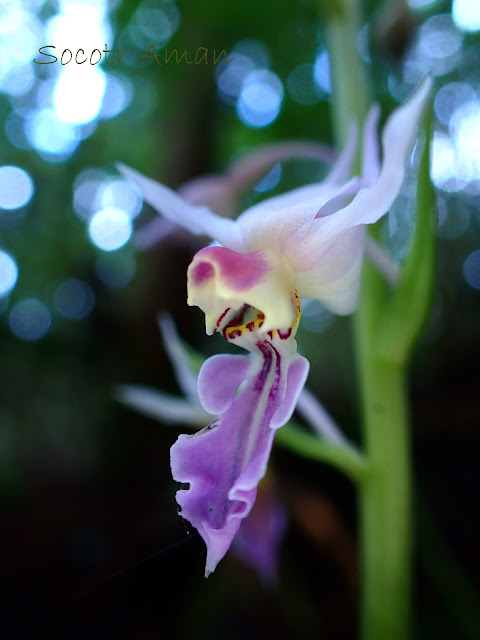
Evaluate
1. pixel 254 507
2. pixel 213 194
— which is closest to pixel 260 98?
pixel 213 194

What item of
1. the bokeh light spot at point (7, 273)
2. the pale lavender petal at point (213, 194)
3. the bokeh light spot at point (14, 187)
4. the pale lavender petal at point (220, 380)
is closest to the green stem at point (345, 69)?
the pale lavender petal at point (213, 194)

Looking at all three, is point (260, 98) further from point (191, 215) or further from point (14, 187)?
point (191, 215)

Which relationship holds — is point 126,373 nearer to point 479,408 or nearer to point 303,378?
point 479,408

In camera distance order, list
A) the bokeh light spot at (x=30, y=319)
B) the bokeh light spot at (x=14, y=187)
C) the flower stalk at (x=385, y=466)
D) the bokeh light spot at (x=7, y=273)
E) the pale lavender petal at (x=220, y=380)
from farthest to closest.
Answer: the bokeh light spot at (x=7, y=273) → the bokeh light spot at (x=30, y=319) → the bokeh light spot at (x=14, y=187) → the flower stalk at (x=385, y=466) → the pale lavender petal at (x=220, y=380)

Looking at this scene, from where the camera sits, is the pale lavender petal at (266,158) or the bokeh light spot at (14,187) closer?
the pale lavender petal at (266,158)

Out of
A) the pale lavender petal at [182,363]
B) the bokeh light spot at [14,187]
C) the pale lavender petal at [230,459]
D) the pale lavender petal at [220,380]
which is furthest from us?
the bokeh light spot at [14,187]

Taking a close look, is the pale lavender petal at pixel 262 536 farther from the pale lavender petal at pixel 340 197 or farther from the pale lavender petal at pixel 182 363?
the pale lavender petal at pixel 340 197
